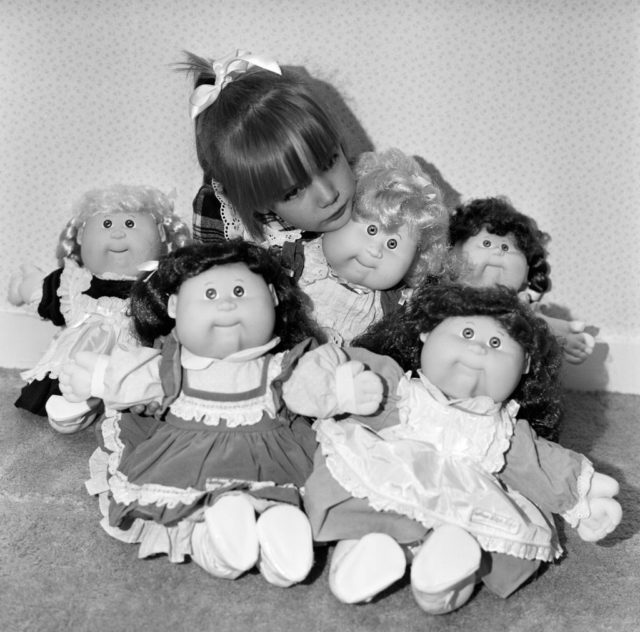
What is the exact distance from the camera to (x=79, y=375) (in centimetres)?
146

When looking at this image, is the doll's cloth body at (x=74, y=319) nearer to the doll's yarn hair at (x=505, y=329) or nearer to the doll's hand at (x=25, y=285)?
the doll's hand at (x=25, y=285)

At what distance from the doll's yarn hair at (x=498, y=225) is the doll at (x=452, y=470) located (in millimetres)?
321

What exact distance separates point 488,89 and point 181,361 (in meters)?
0.98

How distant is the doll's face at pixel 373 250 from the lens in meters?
1.66

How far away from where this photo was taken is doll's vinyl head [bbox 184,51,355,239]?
5.14 feet

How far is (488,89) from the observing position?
6.43 feet

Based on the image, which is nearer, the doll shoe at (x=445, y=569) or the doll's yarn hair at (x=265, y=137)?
the doll shoe at (x=445, y=569)

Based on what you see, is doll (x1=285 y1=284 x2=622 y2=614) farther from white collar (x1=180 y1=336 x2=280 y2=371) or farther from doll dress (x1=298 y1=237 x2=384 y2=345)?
doll dress (x1=298 y1=237 x2=384 y2=345)

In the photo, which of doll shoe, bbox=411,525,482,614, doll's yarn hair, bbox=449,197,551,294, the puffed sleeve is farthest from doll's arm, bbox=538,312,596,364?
doll shoe, bbox=411,525,482,614

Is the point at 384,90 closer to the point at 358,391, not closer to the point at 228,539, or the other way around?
the point at 358,391

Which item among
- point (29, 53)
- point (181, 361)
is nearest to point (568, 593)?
point (181, 361)

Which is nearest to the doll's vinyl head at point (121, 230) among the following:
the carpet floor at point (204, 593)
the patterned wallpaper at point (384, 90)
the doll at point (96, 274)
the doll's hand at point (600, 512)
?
the doll at point (96, 274)

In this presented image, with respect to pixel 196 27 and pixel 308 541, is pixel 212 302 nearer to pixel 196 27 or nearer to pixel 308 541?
pixel 308 541

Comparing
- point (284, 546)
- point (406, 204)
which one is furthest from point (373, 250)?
point (284, 546)
